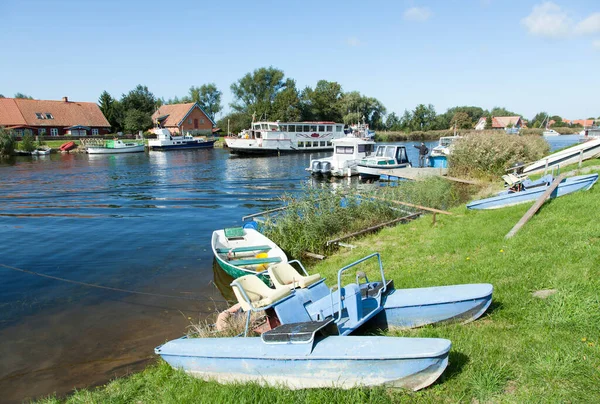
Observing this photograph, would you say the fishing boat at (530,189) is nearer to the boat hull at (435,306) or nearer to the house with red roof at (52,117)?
the boat hull at (435,306)

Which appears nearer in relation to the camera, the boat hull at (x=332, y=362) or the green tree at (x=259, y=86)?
the boat hull at (x=332, y=362)

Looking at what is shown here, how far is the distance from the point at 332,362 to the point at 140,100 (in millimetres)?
78829

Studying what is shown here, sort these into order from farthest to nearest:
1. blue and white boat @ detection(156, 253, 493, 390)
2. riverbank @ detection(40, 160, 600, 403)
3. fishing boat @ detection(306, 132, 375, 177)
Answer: fishing boat @ detection(306, 132, 375, 177), blue and white boat @ detection(156, 253, 493, 390), riverbank @ detection(40, 160, 600, 403)

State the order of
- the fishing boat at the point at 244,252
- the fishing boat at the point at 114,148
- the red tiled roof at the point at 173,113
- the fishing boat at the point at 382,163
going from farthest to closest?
1. the red tiled roof at the point at 173,113
2. the fishing boat at the point at 114,148
3. the fishing boat at the point at 382,163
4. the fishing boat at the point at 244,252

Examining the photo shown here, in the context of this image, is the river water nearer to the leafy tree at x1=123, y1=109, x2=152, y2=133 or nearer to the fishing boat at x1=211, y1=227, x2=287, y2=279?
the fishing boat at x1=211, y1=227, x2=287, y2=279

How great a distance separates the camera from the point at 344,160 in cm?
3084

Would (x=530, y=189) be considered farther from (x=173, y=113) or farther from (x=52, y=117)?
(x=173, y=113)

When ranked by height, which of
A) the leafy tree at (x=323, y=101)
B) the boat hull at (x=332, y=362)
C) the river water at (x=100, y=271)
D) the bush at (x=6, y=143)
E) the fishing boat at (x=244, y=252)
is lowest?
the river water at (x=100, y=271)

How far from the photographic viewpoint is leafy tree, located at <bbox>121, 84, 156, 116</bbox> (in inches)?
2899

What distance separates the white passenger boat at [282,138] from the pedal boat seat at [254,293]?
47.2 metres

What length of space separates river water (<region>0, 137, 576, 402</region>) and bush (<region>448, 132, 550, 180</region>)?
33.1ft

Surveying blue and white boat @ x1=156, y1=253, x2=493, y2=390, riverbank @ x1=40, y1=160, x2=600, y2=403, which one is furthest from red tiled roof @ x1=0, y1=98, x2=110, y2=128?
blue and white boat @ x1=156, y1=253, x2=493, y2=390

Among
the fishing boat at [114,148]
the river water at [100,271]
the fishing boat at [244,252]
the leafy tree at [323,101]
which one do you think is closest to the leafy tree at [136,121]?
the fishing boat at [114,148]

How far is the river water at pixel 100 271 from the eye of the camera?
23.4 feet
